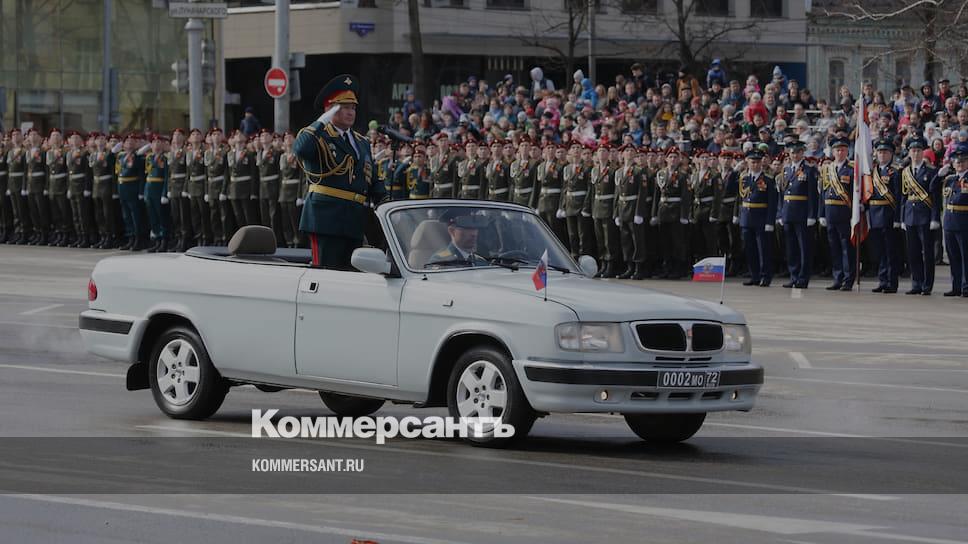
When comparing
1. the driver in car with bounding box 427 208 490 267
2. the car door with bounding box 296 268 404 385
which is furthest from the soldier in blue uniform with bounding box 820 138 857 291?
the car door with bounding box 296 268 404 385

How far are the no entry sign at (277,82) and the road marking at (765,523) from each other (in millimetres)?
24399

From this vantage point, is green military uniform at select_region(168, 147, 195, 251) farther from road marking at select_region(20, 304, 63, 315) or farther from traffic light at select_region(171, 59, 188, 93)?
road marking at select_region(20, 304, 63, 315)

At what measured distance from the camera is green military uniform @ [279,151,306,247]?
31203 mm

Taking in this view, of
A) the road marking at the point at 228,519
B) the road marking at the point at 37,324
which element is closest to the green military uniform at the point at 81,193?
the road marking at the point at 37,324

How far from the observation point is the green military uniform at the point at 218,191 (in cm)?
3225

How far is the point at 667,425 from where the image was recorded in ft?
39.1

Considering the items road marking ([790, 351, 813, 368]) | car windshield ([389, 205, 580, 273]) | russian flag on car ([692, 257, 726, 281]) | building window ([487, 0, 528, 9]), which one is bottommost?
road marking ([790, 351, 813, 368])

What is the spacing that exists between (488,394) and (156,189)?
22.3m

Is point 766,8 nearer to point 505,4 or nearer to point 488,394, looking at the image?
point 505,4

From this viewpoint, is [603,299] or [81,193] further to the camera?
[81,193]

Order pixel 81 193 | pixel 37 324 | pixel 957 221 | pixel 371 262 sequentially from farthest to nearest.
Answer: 1. pixel 81 193
2. pixel 957 221
3. pixel 37 324
4. pixel 371 262

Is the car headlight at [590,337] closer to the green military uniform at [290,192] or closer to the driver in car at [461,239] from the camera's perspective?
the driver in car at [461,239]

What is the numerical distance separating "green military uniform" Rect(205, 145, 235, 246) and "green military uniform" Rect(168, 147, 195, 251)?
419 millimetres

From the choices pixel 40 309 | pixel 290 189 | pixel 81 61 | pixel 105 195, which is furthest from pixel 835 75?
pixel 40 309
